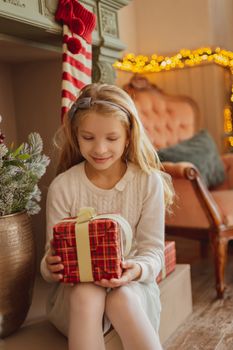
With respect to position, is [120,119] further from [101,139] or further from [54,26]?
[54,26]

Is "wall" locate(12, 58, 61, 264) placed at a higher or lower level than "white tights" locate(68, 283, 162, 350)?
higher

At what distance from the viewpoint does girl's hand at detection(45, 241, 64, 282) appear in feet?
4.82

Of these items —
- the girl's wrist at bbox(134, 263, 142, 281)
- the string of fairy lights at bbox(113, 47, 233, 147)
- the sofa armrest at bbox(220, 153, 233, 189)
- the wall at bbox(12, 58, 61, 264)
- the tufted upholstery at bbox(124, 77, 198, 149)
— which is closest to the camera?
the girl's wrist at bbox(134, 263, 142, 281)

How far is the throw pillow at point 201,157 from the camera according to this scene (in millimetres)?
2866

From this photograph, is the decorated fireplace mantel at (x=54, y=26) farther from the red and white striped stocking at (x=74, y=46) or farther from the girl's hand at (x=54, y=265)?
the girl's hand at (x=54, y=265)

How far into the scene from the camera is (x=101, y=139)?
5.24ft

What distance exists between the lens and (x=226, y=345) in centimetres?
191

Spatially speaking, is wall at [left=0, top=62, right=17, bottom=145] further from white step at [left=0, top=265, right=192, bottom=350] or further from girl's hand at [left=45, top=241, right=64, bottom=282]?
girl's hand at [left=45, top=241, right=64, bottom=282]

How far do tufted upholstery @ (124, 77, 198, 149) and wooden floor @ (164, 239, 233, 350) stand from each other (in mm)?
1296

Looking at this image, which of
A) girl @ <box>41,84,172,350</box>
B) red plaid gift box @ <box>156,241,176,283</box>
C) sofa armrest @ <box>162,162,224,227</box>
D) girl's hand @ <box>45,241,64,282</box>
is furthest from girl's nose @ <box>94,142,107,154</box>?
sofa armrest @ <box>162,162,224,227</box>

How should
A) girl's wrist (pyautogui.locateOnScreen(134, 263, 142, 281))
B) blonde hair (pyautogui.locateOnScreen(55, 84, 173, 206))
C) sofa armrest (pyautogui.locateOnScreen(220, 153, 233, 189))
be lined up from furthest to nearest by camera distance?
A: sofa armrest (pyautogui.locateOnScreen(220, 153, 233, 189)), blonde hair (pyautogui.locateOnScreen(55, 84, 173, 206)), girl's wrist (pyautogui.locateOnScreen(134, 263, 142, 281))

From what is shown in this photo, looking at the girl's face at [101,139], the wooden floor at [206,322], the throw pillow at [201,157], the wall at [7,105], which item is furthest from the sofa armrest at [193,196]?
the girl's face at [101,139]

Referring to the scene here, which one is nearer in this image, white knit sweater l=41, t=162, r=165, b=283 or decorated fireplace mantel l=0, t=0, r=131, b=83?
white knit sweater l=41, t=162, r=165, b=283

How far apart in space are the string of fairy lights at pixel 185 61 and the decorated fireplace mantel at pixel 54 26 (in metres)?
1.58
